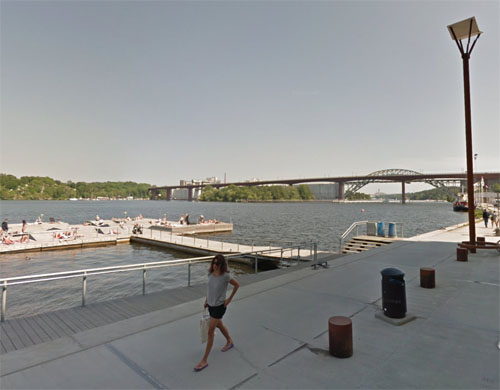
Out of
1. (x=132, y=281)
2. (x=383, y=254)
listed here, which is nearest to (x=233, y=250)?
(x=132, y=281)

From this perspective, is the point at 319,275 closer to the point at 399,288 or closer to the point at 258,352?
the point at 399,288

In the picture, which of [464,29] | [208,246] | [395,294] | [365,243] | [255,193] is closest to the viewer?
[395,294]

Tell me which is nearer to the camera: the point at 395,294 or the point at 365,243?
the point at 395,294

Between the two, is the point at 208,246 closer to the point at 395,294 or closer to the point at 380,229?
the point at 380,229

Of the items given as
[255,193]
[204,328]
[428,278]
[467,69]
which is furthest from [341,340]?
[255,193]

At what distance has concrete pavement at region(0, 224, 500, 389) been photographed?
382 cm

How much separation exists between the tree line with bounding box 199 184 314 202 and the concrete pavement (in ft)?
531

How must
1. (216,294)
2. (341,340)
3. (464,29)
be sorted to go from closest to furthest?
(216,294), (341,340), (464,29)

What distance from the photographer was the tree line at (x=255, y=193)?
170250mm

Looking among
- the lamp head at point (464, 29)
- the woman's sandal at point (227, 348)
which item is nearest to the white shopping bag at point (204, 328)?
the woman's sandal at point (227, 348)

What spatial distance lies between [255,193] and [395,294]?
168m

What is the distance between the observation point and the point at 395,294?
5.80 metres

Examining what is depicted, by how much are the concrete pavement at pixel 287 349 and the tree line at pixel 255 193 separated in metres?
162

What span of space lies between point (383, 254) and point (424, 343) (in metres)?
9.03
